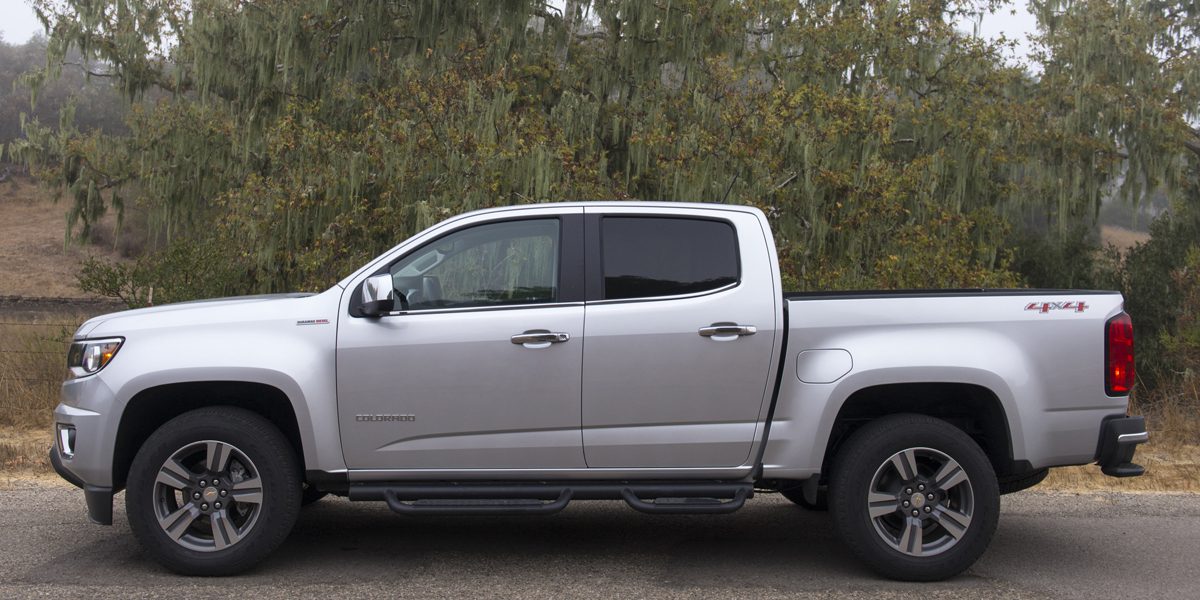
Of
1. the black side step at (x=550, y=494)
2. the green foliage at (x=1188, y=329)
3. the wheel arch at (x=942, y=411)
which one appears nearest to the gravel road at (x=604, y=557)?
the black side step at (x=550, y=494)

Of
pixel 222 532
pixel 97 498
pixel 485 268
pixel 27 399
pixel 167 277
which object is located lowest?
pixel 27 399

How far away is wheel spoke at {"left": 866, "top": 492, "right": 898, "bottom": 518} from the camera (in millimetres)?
6023

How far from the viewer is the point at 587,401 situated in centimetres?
596

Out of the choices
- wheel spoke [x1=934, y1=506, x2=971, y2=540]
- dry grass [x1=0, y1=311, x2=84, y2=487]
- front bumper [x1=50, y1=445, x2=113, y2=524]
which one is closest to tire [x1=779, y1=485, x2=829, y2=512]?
wheel spoke [x1=934, y1=506, x2=971, y2=540]

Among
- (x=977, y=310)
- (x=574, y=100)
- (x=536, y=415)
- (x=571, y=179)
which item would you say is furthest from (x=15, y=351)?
(x=977, y=310)

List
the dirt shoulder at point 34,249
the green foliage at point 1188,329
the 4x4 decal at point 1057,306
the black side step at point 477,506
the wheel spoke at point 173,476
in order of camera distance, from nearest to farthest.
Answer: the black side step at point 477,506
the wheel spoke at point 173,476
the 4x4 decal at point 1057,306
the green foliage at point 1188,329
the dirt shoulder at point 34,249

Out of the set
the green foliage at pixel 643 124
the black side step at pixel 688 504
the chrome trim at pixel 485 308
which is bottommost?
the black side step at pixel 688 504

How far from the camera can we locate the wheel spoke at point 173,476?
594cm

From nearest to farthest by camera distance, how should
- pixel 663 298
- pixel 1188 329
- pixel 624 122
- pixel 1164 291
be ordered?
1. pixel 663 298
2. pixel 1188 329
3. pixel 624 122
4. pixel 1164 291

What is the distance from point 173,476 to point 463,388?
1515 millimetres

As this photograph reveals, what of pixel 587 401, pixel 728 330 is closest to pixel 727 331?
pixel 728 330

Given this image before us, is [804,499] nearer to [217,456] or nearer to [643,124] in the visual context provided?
[217,456]

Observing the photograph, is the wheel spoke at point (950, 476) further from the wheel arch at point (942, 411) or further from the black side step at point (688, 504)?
the black side step at point (688, 504)

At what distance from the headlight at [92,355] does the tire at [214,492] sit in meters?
0.46
